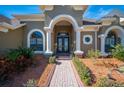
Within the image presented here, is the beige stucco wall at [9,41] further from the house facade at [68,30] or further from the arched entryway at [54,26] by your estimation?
the arched entryway at [54,26]

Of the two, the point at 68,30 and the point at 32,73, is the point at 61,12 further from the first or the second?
the point at 32,73

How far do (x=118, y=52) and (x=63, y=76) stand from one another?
13.3 feet

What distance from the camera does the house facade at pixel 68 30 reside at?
55.6 ft

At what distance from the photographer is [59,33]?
18.1 metres

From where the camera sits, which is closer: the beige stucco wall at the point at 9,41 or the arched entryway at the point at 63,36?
the beige stucco wall at the point at 9,41

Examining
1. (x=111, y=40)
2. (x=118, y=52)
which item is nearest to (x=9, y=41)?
(x=118, y=52)

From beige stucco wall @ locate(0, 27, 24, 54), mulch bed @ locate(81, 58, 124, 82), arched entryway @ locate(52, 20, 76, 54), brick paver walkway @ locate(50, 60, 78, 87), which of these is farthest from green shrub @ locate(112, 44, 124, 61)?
beige stucco wall @ locate(0, 27, 24, 54)

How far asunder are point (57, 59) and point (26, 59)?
2.74 m

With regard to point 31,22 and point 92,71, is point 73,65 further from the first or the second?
point 31,22

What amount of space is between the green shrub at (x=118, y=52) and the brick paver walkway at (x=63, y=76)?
269cm

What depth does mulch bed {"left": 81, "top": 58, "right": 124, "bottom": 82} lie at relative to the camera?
40.3 feet

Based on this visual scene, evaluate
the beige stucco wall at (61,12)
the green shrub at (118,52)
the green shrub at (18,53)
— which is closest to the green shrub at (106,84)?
the green shrub at (118,52)

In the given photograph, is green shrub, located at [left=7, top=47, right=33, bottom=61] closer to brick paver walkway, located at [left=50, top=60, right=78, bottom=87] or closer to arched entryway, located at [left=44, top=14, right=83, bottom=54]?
brick paver walkway, located at [left=50, top=60, right=78, bottom=87]
